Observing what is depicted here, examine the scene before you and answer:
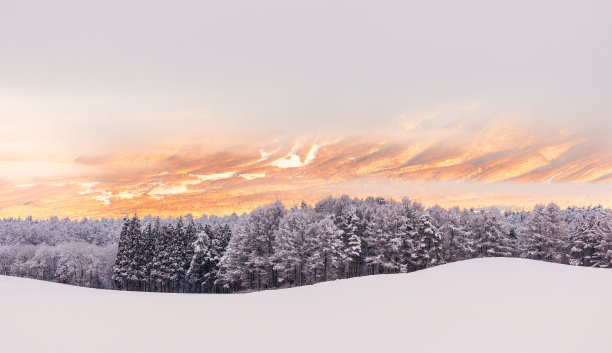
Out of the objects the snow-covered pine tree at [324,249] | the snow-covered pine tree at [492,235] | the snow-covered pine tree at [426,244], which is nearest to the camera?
the snow-covered pine tree at [324,249]

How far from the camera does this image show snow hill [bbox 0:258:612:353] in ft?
26.4

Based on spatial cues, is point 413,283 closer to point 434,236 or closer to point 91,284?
point 434,236

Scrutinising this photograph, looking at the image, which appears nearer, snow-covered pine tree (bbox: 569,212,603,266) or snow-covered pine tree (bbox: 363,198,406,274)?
snow-covered pine tree (bbox: 363,198,406,274)

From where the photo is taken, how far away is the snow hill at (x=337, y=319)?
8047mm

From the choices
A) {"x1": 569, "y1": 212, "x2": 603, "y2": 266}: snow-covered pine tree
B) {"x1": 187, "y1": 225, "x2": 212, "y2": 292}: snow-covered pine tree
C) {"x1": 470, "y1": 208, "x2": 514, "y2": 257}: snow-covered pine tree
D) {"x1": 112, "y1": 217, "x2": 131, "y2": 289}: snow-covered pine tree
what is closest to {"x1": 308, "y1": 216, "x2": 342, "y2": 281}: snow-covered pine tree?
{"x1": 187, "y1": 225, "x2": 212, "y2": 292}: snow-covered pine tree

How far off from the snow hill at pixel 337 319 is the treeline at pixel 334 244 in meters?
35.9

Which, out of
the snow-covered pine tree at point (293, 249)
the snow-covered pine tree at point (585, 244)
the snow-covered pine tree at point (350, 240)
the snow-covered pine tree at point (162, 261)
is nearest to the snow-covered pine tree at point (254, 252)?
the snow-covered pine tree at point (293, 249)

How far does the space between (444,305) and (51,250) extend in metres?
92.8

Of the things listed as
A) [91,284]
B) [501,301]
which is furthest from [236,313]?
[91,284]

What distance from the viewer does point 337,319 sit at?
956 centimetres

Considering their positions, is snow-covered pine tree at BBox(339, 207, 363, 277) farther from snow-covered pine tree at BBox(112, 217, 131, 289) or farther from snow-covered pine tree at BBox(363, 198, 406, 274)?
snow-covered pine tree at BBox(112, 217, 131, 289)

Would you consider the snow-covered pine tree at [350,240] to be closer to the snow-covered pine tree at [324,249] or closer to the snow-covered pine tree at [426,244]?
the snow-covered pine tree at [324,249]

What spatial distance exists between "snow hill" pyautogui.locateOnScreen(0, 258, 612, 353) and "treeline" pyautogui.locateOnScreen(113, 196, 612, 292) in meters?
35.9

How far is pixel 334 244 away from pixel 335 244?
12 cm
